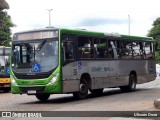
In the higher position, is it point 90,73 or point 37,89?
point 90,73

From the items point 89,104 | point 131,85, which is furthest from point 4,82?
point 89,104

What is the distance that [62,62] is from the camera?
19.2 meters

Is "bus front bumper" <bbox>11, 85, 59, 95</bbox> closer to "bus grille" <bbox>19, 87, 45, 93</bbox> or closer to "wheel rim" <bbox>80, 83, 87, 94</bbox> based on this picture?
"bus grille" <bbox>19, 87, 45, 93</bbox>

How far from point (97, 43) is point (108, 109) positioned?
22.7 ft

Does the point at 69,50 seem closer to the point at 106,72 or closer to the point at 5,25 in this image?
the point at 106,72

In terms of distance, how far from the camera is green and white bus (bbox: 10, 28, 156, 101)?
19.1 meters

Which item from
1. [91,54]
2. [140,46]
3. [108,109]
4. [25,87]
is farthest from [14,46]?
[140,46]

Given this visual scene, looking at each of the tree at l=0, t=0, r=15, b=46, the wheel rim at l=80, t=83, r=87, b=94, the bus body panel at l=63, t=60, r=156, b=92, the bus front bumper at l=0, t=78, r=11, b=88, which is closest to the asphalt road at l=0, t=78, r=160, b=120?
the wheel rim at l=80, t=83, r=87, b=94

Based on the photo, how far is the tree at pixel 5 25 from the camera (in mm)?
60812

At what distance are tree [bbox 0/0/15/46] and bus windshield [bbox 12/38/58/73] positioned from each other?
41.1 m

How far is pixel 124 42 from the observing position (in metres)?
25.1

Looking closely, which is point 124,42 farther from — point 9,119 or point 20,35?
point 9,119

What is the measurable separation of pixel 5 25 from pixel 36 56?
4346 cm

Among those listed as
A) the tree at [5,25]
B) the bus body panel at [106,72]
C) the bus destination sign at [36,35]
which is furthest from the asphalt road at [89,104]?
the tree at [5,25]
